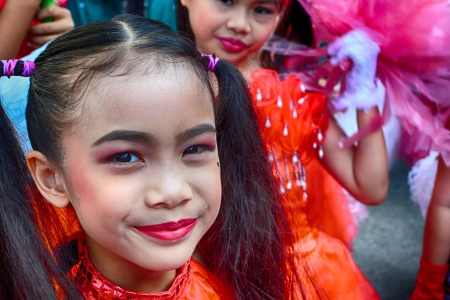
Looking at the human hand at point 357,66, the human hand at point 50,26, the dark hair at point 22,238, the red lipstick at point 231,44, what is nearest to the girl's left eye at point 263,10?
the red lipstick at point 231,44

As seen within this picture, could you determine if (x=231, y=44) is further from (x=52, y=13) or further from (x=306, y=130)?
(x=52, y=13)

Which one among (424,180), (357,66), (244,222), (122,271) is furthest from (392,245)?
(122,271)

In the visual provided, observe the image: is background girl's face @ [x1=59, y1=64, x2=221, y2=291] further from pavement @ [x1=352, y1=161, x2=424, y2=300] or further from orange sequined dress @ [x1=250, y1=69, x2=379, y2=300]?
pavement @ [x1=352, y1=161, x2=424, y2=300]

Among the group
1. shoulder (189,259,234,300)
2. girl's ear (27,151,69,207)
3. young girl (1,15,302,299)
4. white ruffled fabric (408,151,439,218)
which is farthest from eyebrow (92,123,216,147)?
white ruffled fabric (408,151,439,218)

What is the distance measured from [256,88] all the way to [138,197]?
0.92 meters

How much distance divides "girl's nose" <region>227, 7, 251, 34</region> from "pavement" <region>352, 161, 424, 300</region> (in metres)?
1.42

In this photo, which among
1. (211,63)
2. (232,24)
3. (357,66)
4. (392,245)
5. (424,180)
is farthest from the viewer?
(392,245)

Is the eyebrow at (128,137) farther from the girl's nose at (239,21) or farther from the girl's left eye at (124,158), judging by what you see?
the girl's nose at (239,21)

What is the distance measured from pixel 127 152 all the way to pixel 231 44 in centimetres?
92

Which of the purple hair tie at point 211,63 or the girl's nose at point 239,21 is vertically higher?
the purple hair tie at point 211,63

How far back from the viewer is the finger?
1.86 m

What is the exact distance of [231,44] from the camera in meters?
1.87

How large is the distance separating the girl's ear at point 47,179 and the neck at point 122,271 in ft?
0.40

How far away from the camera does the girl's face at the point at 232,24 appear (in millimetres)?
1843
